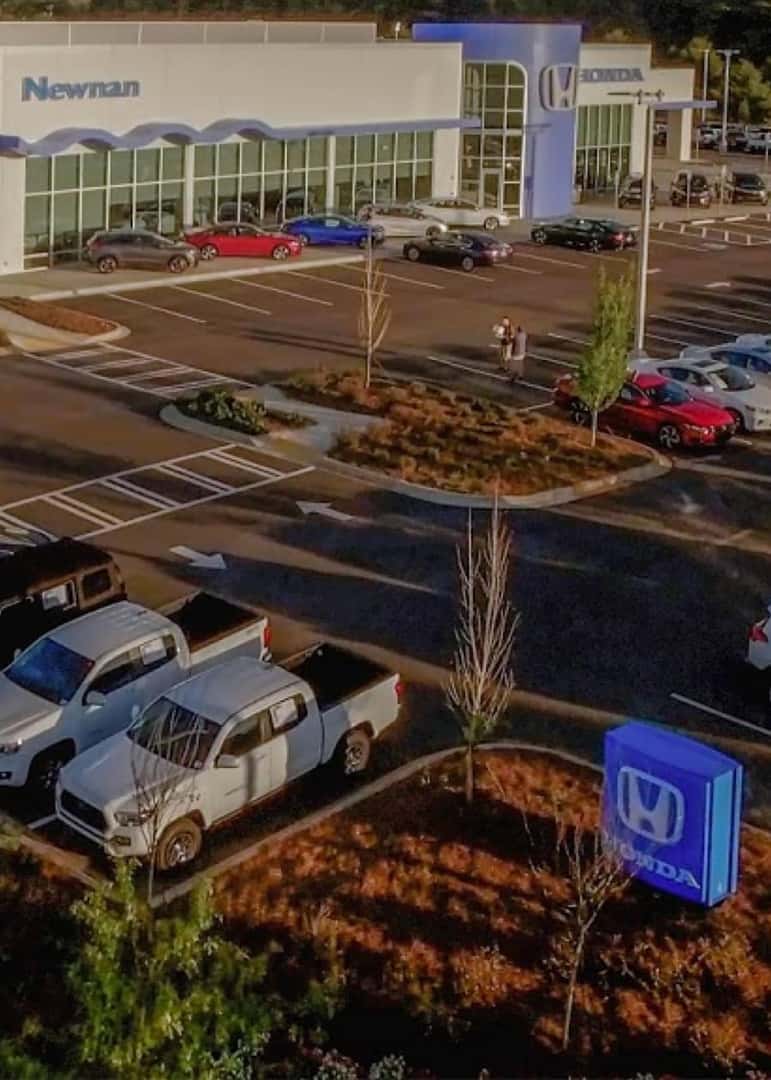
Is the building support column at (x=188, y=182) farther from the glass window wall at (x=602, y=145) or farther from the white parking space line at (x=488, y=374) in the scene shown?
the glass window wall at (x=602, y=145)

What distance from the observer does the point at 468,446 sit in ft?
85.8

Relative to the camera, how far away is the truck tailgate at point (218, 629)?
1738 centimetres

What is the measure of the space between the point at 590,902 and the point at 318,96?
1540 inches

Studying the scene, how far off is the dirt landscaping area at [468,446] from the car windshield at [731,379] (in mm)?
3330

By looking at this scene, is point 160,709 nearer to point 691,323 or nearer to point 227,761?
point 227,761

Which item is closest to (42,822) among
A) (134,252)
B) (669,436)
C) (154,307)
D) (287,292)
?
(669,436)

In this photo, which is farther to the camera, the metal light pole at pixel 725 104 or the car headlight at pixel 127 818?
the metal light pole at pixel 725 104

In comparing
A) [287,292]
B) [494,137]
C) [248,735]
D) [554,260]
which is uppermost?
[494,137]

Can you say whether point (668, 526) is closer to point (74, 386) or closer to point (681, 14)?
point (74, 386)

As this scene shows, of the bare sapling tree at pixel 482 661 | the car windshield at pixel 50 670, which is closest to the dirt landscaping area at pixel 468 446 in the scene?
the bare sapling tree at pixel 482 661

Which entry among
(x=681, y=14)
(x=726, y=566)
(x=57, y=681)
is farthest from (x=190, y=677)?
(x=681, y=14)

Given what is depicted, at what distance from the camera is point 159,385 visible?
30.9 metres

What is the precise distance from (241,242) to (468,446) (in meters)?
20.5

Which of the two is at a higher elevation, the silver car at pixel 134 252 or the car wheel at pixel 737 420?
the silver car at pixel 134 252
